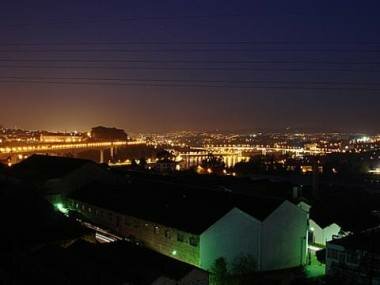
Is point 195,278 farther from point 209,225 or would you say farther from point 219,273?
point 209,225

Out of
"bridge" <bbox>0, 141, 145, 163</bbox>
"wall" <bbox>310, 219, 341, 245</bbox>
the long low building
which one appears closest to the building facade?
the long low building

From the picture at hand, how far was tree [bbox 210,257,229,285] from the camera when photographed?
8.31 metres

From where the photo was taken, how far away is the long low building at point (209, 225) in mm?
9594

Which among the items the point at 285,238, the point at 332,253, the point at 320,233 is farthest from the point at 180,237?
the point at 320,233

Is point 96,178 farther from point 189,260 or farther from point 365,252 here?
point 365,252

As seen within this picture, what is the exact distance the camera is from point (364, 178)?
29.6 meters

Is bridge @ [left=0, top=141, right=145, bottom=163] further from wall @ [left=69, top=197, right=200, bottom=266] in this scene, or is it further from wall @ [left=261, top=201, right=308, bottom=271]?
wall @ [left=261, top=201, right=308, bottom=271]

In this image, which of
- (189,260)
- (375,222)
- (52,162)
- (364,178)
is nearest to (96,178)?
(52,162)

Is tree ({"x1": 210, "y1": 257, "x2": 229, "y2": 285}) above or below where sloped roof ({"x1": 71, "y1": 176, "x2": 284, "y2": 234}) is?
below

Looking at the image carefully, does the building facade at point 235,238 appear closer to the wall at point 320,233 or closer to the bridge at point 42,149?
the wall at point 320,233

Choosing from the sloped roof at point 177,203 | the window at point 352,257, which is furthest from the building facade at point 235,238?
the window at point 352,257

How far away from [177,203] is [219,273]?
2.85 metres

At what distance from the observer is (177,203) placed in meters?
11.1

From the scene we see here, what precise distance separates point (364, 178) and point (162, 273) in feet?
81.9
